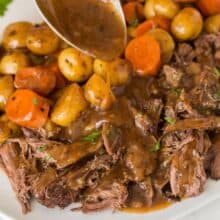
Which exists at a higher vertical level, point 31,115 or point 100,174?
point 31,115

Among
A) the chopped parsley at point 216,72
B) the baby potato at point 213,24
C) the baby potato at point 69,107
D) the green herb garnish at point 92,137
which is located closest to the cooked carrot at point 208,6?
the baby potato at point 213,24

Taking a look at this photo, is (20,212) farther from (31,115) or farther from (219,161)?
(219,161)

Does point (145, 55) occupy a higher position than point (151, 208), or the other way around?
point (145, 55)

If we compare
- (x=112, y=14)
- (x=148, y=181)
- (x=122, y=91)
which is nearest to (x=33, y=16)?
(x=112, y=14)

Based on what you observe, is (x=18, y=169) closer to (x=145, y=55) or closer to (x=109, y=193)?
(x=109, y=193)

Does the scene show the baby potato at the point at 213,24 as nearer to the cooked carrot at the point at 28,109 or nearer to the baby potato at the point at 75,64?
the baby potato at the point at 75,64

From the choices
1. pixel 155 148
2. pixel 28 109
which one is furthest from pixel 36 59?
pixel 155 148

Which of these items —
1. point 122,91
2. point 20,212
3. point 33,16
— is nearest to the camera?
point 20,212

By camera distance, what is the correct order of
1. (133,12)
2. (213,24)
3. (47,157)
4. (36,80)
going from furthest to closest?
(133,12) < (213,24) < (36,80) < (47,157)
